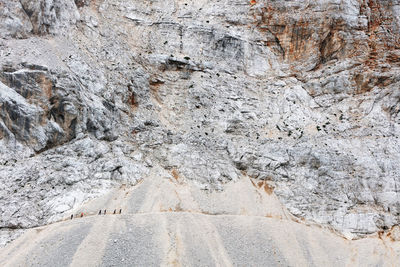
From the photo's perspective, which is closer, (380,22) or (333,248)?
(333,248)

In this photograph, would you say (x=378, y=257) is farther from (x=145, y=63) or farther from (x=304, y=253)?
(x=145, y=63)

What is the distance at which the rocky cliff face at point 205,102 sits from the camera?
2679 cm

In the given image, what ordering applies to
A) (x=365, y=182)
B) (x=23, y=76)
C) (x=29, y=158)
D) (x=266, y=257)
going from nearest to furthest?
1. (x=266, y=257)
2. (x=29, y=158)
3. (x=23, y=76)
4. (x=365, y=182)

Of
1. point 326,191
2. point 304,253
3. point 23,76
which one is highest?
point 23,76

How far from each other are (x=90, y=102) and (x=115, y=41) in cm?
1145

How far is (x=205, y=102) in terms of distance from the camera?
36938 mm

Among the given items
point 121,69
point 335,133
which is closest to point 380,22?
point 335,133

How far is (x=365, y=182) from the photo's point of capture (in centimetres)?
2948

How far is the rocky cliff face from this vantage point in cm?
2679

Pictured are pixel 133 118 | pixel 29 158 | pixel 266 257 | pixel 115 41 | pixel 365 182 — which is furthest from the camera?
pixel 115 41

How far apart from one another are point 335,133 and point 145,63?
81.1 feet

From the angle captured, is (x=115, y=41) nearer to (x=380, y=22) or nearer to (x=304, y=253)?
(x=304, y=253)

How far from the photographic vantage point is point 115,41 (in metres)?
37.8

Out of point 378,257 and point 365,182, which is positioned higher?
point 365,182
